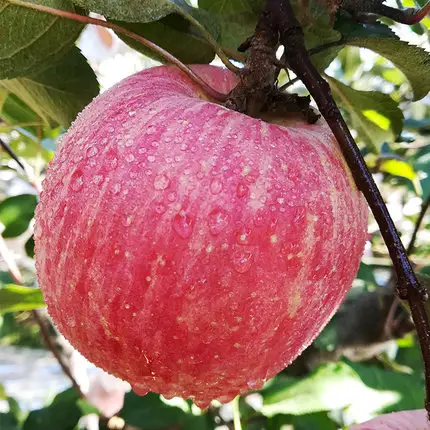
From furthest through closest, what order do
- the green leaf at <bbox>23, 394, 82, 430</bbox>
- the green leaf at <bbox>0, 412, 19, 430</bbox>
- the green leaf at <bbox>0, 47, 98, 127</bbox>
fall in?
1. the green leaf at <bbox>0, 412, 19, 430</bbox>
2. the green leaf at <bbox>23, 394, 82, 430</bbox>
3. the green leaf at <bbox>0, 47, 98, 127</bbox>

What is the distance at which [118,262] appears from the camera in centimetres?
37

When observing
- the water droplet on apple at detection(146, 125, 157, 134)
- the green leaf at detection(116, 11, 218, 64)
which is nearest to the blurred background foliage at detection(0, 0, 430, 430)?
the green leaf at detection(116, 11, 218, 64)

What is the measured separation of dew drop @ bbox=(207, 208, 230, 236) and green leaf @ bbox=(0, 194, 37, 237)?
0.68m

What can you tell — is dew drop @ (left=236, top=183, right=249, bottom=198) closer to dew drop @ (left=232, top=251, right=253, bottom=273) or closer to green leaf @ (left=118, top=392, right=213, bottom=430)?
dew drop @ (left=232, top=251, right=253, bottom=273)

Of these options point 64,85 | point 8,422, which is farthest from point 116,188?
point 8,422

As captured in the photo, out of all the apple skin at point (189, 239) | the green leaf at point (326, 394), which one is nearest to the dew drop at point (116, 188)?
the apple skin at point (189, 239)

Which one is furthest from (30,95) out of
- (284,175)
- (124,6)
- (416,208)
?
(416,208)

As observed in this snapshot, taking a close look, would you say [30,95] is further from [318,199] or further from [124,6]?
[318,199]

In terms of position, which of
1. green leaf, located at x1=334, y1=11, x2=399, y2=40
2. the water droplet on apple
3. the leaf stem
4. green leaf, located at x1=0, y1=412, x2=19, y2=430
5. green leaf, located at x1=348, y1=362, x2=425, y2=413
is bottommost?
green leaf, located at x1=0, y1=412, x2=19, y2=430

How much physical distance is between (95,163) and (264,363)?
0.57 ft

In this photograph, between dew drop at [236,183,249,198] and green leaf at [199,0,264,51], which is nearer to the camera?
dew drop at [236,183,249,198]

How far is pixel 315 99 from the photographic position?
0.42 m

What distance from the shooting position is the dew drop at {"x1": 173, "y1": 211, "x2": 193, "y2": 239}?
0.36 meters

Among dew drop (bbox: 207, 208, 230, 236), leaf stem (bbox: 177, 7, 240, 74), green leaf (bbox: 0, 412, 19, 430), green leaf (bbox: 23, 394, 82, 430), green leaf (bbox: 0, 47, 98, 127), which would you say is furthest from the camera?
green leaf (bbox: 0, 412, 19, 430)
